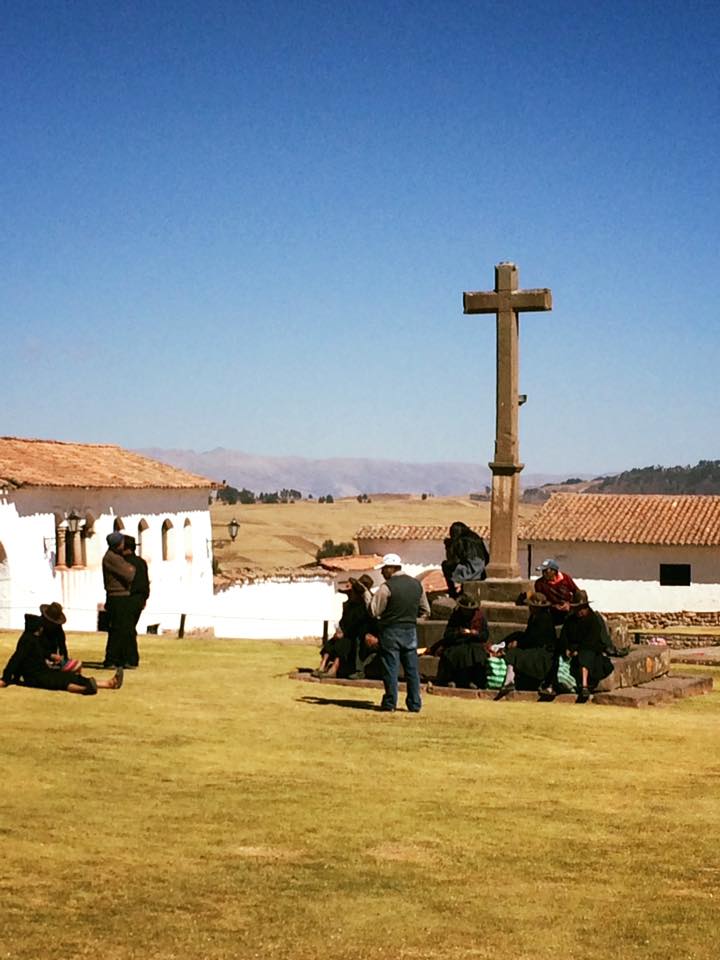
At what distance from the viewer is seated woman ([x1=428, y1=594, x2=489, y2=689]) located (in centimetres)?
1532

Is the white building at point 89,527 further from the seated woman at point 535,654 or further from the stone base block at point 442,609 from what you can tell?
the seated woman at point 535,654

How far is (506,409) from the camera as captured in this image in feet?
57.5

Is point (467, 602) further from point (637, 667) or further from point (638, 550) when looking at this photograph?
point (638, 550)

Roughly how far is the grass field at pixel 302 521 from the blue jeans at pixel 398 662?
184 ft

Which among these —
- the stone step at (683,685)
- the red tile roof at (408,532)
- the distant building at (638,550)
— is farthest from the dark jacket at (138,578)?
the red tile roof at (408,532)

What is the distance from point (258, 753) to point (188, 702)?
10.2 feet

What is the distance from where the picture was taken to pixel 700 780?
416 inches

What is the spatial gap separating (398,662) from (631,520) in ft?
113

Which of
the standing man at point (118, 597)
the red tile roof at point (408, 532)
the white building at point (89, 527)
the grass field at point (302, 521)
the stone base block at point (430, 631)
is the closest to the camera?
the standing man at point (118, 597)

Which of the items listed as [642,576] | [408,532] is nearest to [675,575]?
[642,576]

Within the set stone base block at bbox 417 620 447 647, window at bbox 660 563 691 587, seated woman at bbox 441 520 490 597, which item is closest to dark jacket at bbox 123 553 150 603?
stone base block at bbox 417 620 447 647

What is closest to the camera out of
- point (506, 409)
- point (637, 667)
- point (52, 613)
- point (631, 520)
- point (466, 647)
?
point (52, 613)

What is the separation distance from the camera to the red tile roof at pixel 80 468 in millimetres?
30844

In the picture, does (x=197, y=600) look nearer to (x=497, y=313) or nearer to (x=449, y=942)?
(x=497, y=313)
